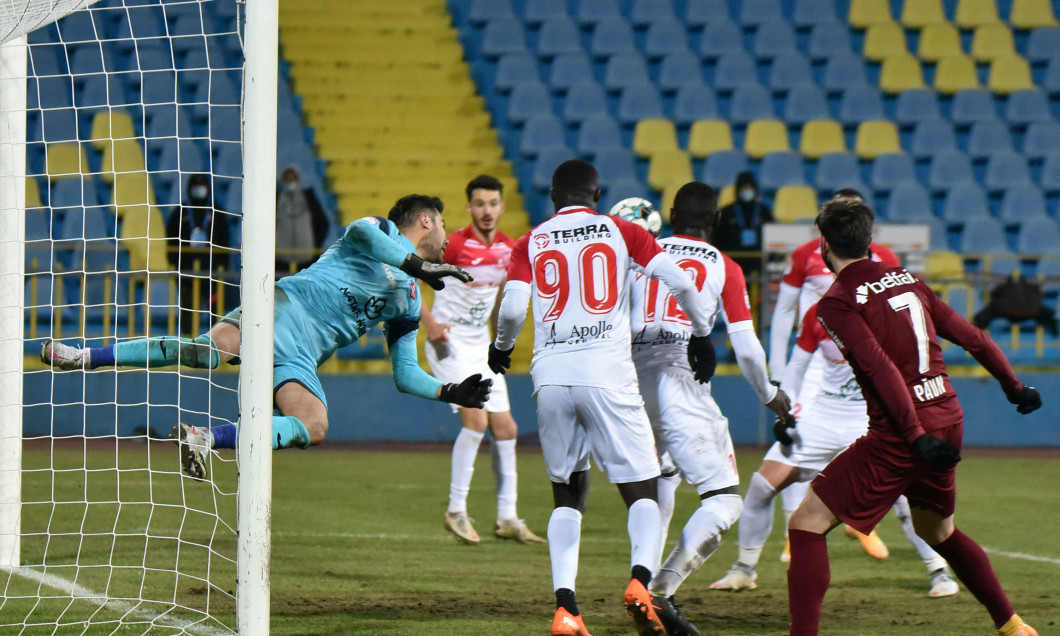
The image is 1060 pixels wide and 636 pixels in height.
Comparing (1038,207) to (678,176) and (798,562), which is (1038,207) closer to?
(678,176)

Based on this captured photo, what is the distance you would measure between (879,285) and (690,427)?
1520 millimetres

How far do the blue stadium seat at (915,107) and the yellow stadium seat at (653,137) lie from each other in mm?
3173

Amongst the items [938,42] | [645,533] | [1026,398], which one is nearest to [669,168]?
[938,42]

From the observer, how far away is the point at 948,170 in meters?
16.9

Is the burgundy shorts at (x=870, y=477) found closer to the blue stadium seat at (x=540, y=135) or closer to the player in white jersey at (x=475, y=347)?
the player in white jersey at (x=475, y=347)

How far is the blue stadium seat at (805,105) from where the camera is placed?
1738 cm

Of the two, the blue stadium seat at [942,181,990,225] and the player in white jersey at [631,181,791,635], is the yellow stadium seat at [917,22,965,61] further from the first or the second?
the player in white jersey at [631,181,791,635]

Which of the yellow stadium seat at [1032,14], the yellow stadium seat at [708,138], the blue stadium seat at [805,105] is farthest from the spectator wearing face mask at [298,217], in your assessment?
the yellow stadium seat at [1032,14]

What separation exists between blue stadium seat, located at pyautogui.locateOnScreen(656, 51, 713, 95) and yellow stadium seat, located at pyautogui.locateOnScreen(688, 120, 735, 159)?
808 millimetres

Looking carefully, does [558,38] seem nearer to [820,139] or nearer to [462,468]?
[820,139]

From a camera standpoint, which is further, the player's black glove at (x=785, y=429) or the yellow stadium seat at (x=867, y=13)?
the yellow stadium seat at (x=867, y=13)

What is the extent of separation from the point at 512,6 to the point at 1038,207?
301 inches

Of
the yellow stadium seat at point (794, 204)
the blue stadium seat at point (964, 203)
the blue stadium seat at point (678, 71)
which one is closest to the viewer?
the yellow stadium seat at point (794, 204)

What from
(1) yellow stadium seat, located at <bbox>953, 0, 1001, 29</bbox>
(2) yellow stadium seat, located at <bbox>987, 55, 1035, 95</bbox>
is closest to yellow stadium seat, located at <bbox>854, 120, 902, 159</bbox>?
(2) yellow stadium seat, located at <bbox>987, 55, 1035, 95</bbox>
